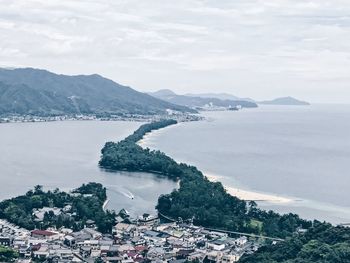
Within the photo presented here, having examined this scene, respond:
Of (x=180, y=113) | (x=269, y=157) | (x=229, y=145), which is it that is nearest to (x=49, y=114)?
(x=180, y=113)

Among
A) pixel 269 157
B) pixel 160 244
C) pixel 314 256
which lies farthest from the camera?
pixel 269 157

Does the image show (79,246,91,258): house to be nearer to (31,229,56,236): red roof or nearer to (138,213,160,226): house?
(31,229,56,236): red roof

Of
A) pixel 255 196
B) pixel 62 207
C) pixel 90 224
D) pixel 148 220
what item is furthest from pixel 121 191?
pixel 90 224

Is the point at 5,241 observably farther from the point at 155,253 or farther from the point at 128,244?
the point at 155,253

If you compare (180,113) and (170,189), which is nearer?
(170,189)

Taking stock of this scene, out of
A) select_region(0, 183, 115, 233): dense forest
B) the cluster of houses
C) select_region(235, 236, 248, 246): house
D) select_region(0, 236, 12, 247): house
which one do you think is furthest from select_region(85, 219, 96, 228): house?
select_region(235, 236, 248, 246): house

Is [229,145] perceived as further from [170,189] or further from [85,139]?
[170,189]
